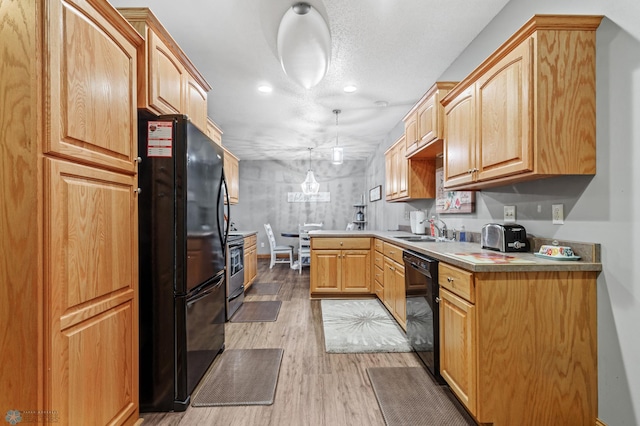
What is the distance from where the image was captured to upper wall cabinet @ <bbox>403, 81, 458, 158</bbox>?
2623 millimetres

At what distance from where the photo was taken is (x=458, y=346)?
172 cm

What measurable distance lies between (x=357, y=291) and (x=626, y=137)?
10.0 feet

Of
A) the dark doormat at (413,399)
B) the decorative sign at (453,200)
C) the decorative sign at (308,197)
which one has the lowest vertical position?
the dark doormat at (413,399)

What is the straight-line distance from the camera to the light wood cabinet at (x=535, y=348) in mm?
1491

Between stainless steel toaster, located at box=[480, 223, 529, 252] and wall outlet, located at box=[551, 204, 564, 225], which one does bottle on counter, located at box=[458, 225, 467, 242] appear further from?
wall outlet, located at box=[551, 204, 564, 225]

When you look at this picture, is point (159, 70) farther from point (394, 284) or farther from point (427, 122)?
point (394, 284)

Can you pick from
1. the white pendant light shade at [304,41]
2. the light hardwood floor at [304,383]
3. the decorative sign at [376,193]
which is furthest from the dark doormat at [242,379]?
the decorative sign at [376,193]

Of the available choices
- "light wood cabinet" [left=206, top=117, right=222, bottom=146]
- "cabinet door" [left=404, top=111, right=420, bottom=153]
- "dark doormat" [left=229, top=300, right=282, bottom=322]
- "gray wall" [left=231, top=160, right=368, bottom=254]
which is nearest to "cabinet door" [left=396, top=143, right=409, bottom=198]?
"cabinet door" [left=404, top=111, right=420, bottom=153]

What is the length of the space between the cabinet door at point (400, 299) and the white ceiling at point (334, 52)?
201cm

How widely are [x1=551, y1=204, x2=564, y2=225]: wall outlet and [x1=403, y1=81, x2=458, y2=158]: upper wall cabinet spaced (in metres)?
1.12

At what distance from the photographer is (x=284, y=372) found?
7.22 feet

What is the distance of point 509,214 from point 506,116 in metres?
0.78

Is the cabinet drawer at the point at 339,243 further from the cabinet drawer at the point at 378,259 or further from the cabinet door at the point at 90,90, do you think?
the cabinet door at the point at 90,90

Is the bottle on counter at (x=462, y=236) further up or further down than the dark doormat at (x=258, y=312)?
further up
